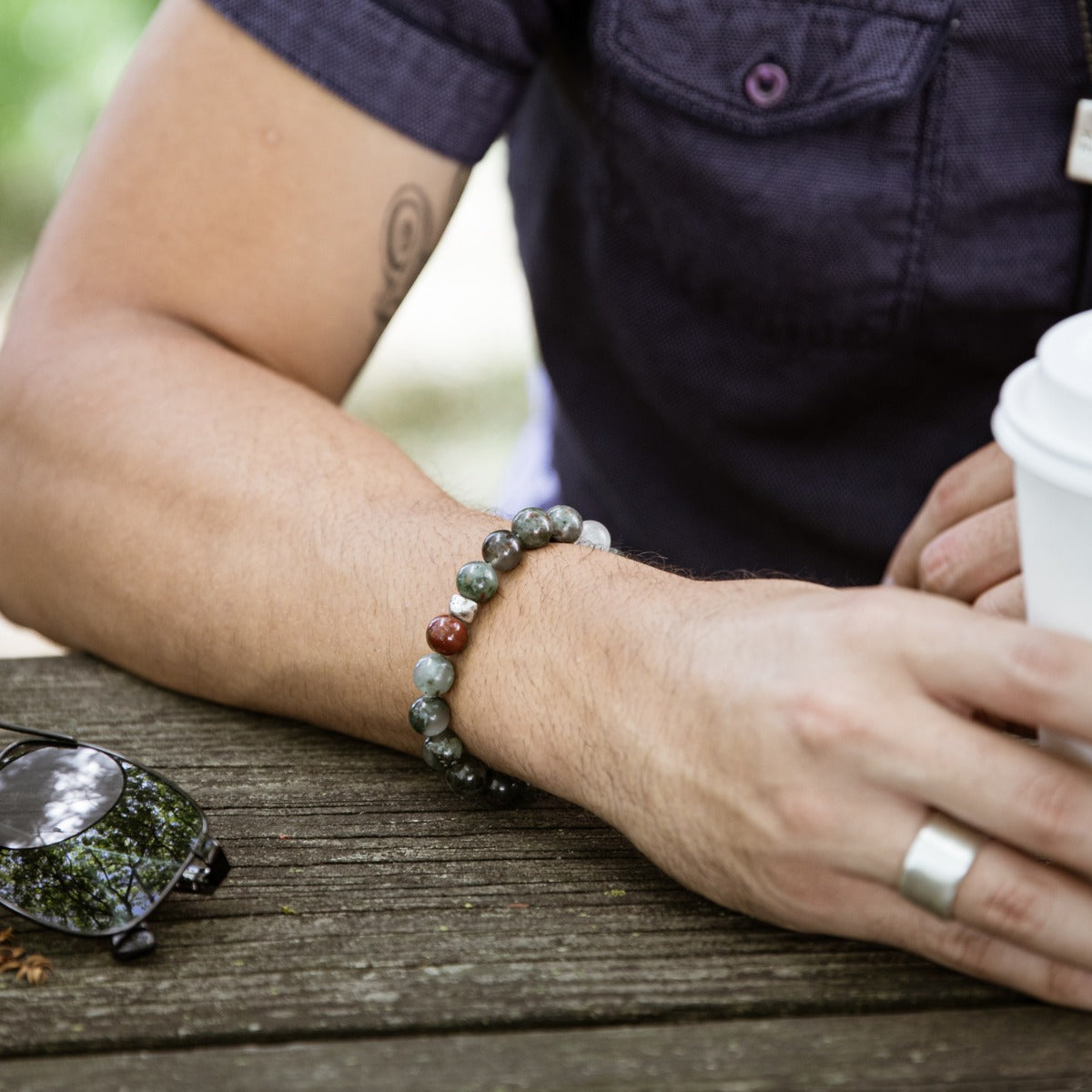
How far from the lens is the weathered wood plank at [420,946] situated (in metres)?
0.63

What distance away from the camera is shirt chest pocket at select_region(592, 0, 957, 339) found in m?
1.22

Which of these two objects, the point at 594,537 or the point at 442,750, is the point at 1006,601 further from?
the point at 442,750

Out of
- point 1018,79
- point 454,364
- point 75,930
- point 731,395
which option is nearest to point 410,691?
point 75,930

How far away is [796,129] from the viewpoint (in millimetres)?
1247

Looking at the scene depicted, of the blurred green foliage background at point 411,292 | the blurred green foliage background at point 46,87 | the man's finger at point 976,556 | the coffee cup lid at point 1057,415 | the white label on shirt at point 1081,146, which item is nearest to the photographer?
the coffee cup lid at point 1057,415

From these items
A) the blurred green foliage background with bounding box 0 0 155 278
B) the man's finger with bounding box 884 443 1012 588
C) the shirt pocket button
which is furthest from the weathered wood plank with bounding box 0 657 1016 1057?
the blurred green foliage background with bounding box 0 0 155 278

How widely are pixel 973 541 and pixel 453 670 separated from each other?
438mm

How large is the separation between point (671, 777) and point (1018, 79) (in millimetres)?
869

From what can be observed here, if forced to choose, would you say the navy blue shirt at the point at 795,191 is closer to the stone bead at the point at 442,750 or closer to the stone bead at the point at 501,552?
the stone bead at the point at 501,552

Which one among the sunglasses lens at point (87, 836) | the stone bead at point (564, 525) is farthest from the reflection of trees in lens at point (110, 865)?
the stone bead at point (564, 525)

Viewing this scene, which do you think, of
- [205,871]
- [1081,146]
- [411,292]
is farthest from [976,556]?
[411,292]

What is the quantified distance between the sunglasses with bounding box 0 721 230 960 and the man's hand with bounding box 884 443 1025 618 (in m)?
0.59

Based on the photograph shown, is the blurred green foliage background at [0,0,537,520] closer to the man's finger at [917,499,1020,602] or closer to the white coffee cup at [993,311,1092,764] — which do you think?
the man's finger at [917,499,1020,602]

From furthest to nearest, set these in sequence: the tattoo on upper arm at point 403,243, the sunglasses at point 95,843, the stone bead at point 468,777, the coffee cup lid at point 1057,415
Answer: the tattoo on upper arm at point 403,243, the stone bead at point 468,777, the sunglasses at point 95,843, the coffee cup lid at point 1057,415
